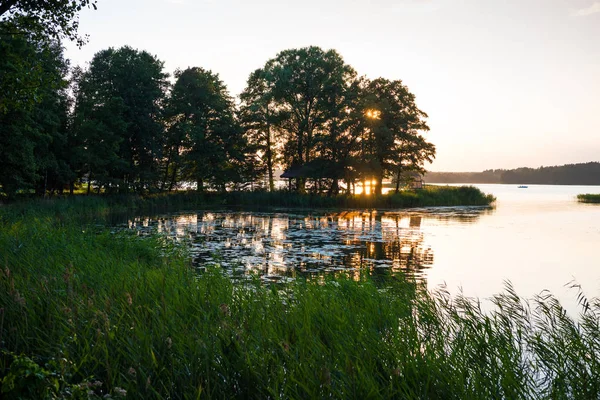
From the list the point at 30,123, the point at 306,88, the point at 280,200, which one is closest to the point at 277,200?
the point at 280,200

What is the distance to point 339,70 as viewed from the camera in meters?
58.3

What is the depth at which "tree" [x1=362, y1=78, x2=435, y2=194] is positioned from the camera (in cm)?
5234

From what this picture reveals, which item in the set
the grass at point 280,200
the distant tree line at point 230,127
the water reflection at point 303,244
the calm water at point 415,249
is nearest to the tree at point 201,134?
the distant tree line at point 230,127

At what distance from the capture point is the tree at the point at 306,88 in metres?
57.2

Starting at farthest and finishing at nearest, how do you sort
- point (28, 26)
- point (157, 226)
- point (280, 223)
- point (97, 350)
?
point (280, 223) < point (157, 226) < point (28, 26) < point (97, 350)

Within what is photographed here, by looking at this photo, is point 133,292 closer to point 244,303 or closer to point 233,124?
point 244,303

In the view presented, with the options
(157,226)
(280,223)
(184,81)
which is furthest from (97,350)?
(184,81)

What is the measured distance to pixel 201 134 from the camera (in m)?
54.8

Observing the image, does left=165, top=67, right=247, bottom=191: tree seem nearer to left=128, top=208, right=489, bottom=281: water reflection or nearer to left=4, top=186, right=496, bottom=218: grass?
left=4, top=186, right=496, bottom=218: grass

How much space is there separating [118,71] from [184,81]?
28.4 feet

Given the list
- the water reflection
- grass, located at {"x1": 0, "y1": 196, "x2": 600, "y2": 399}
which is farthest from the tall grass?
grass, located at {"x1": 0, "y1": 196, "x2": 600, "y2": 399}

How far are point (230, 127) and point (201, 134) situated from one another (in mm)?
4988

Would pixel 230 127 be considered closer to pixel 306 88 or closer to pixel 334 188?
pixel 306 88

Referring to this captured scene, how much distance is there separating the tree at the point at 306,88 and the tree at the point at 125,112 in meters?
13.7
